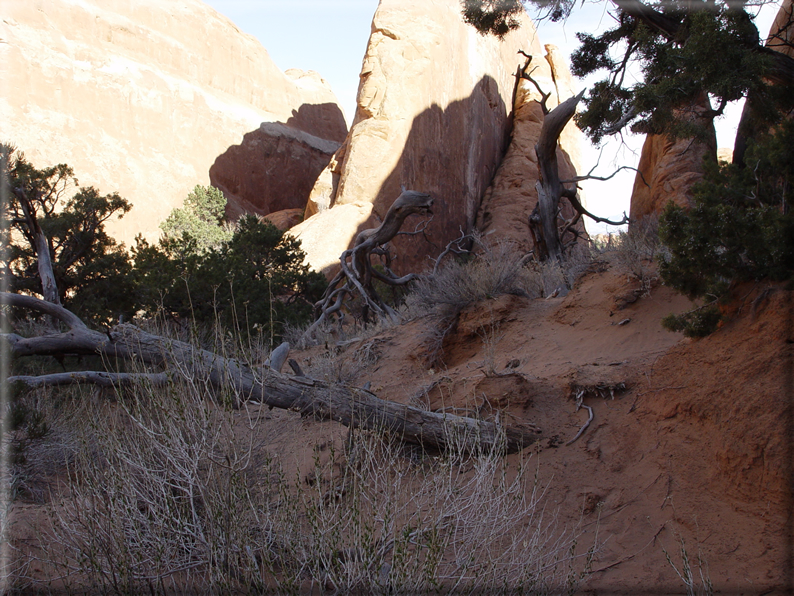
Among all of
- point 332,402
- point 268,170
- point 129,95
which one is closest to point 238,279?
point 332,402

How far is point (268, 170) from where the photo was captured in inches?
1199

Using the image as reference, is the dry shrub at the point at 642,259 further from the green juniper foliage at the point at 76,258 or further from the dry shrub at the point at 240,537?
the green juniper foliage at the point at 76,258

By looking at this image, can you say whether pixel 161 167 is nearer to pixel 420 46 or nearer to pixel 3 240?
pixel 420 46

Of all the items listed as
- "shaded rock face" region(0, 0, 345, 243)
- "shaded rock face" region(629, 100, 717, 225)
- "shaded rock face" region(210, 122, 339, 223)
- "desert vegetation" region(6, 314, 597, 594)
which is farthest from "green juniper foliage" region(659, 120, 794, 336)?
"shaded rock face" region(210, 122, 339, 223)

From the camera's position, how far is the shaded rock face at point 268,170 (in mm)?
28859

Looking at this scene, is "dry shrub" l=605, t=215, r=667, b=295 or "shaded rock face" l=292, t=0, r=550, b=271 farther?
"shaded rock face" l=292, t=0, r=550, b=271

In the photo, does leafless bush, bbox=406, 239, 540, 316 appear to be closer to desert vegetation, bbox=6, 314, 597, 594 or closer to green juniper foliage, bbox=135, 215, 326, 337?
green juniper foliage, bbox=135, 215, 326, 337

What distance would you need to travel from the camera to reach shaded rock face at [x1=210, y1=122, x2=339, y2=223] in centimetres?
2886

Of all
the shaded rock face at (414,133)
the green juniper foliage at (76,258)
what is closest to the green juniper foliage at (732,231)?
the green juniper foliage at (76,258)

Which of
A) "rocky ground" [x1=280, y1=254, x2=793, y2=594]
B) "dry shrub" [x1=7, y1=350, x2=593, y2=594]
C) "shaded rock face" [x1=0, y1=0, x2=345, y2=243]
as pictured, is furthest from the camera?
"shaded rock face" [x1=0, y1=0, x2=345, y2=243]

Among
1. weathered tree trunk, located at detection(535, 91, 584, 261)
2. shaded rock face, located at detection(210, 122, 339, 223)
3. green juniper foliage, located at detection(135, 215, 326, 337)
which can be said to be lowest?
green juniper foliage, located at detection(135, 215, 326, 337)

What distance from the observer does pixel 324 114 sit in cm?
3772

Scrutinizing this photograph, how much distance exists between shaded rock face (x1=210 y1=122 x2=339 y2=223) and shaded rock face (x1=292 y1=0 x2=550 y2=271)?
7.63 m

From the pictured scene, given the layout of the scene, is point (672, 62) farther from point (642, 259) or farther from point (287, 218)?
point (287, 218)
